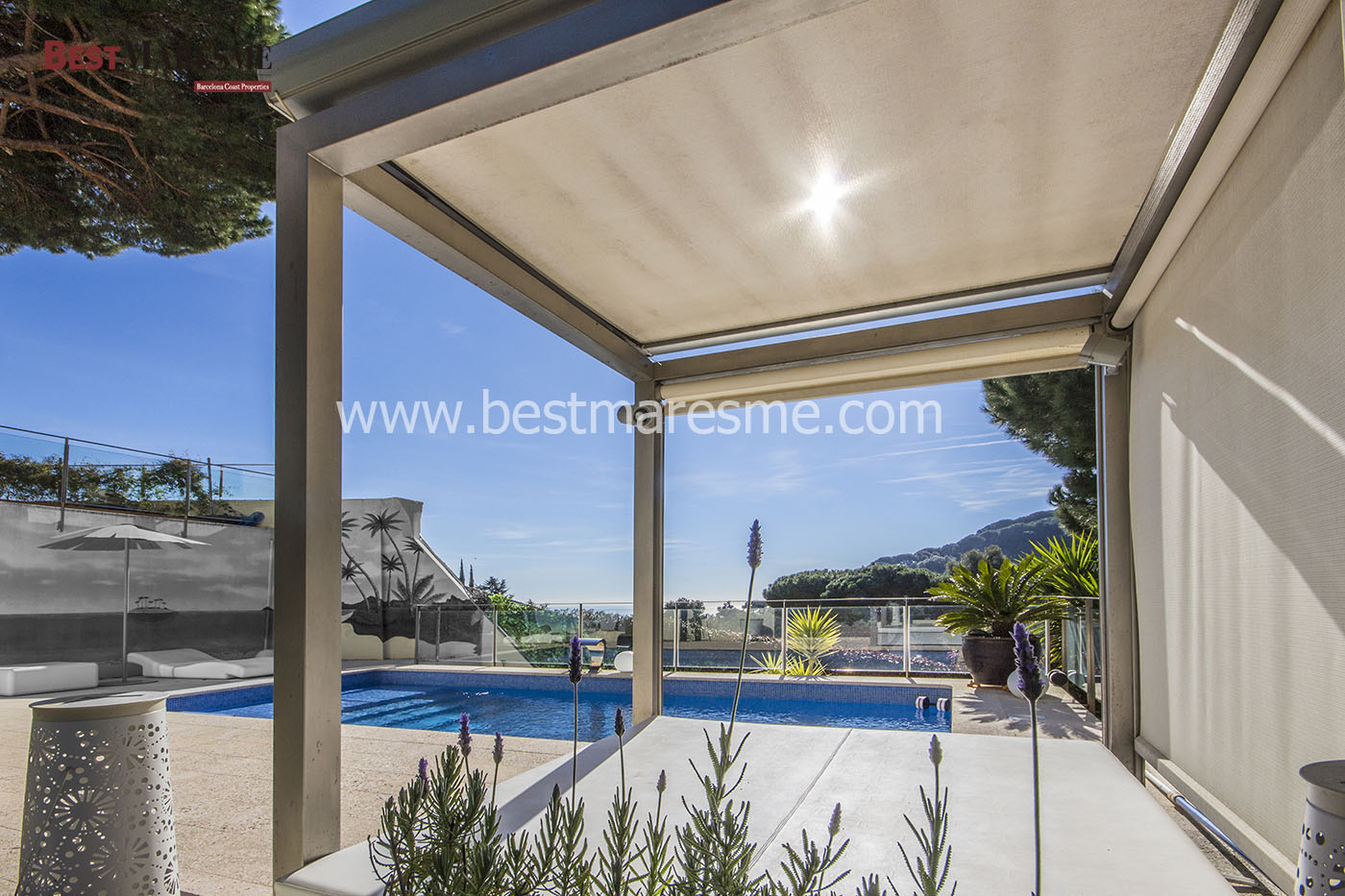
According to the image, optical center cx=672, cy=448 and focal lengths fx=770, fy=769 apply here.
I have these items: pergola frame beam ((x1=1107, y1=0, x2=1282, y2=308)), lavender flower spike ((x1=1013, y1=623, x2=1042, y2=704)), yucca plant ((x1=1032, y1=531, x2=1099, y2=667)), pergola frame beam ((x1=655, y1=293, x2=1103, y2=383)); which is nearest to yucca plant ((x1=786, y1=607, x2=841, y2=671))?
yucca plant ((x1=1032, y1=531, x2=1099, y2=667))

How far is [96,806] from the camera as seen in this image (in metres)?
2.36

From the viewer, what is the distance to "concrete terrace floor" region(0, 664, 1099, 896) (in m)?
3.46

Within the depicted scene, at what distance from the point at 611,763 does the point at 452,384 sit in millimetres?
26281

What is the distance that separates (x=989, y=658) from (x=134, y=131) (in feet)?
32.0

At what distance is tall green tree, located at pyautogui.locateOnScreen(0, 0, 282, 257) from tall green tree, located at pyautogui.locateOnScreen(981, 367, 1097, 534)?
949 cm

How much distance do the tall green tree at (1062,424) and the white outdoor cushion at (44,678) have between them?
12.9 m

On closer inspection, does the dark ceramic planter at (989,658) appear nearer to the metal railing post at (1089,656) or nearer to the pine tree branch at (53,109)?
the metal railing post at (1089,656)

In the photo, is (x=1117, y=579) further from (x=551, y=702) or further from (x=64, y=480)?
(x=64, y=480)

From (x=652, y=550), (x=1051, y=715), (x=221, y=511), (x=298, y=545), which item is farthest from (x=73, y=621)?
(x=1051, y=715)

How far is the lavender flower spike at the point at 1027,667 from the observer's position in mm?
1112

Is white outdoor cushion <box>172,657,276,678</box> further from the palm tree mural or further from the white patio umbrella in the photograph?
the palm tree mural

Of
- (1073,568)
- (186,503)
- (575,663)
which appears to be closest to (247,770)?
(575,663)

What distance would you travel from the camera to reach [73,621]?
12.7 m

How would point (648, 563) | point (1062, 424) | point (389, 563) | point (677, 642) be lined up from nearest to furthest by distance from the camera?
point (648, 563) < point (677, 642) < point (1062, 424) < point (389, 563)
